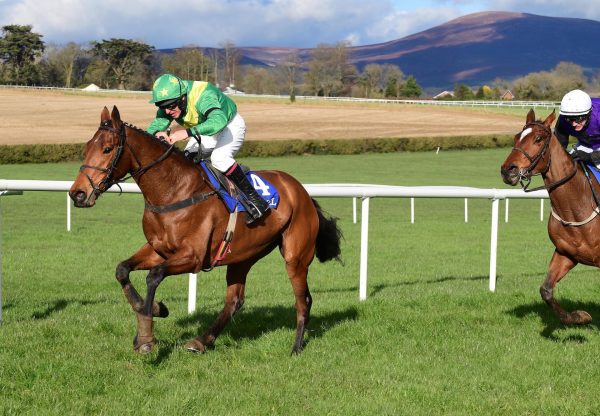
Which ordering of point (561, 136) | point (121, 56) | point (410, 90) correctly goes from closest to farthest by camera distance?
1. point (561, 136)
2. point (121, 56)
3. point (410, 90)

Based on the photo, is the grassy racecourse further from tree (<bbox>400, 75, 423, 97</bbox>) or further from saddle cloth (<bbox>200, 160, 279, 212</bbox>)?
tree (<bbox>400, 75, 423, 97</bbox>)

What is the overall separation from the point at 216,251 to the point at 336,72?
95.3 metres

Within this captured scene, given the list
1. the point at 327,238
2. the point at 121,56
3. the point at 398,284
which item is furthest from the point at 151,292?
the point at 121,56

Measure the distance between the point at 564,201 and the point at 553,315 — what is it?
128 cm

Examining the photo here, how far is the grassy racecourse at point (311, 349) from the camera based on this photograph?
4.04 m

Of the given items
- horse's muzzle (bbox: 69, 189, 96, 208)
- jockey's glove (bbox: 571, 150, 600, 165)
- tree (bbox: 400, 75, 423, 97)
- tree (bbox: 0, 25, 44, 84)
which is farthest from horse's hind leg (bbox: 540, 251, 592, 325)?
tree (bbox: 400, 75, 423, 97)

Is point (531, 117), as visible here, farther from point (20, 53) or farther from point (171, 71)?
point (171, 71)

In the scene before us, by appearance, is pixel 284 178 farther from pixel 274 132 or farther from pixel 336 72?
pixel 336 72

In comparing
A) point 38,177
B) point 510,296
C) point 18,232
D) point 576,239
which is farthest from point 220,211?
point 38,177

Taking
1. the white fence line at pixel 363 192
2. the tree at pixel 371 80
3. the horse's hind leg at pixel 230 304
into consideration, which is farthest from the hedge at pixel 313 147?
the tree at pixel 371 80

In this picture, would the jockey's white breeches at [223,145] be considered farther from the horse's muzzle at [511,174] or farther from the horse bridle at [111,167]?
the horse's muzzle at [511,174]

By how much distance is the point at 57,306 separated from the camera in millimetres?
7035

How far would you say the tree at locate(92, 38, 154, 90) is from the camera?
86.1 m

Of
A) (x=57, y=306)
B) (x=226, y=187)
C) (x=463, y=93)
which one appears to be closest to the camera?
(x=226, y=187)
